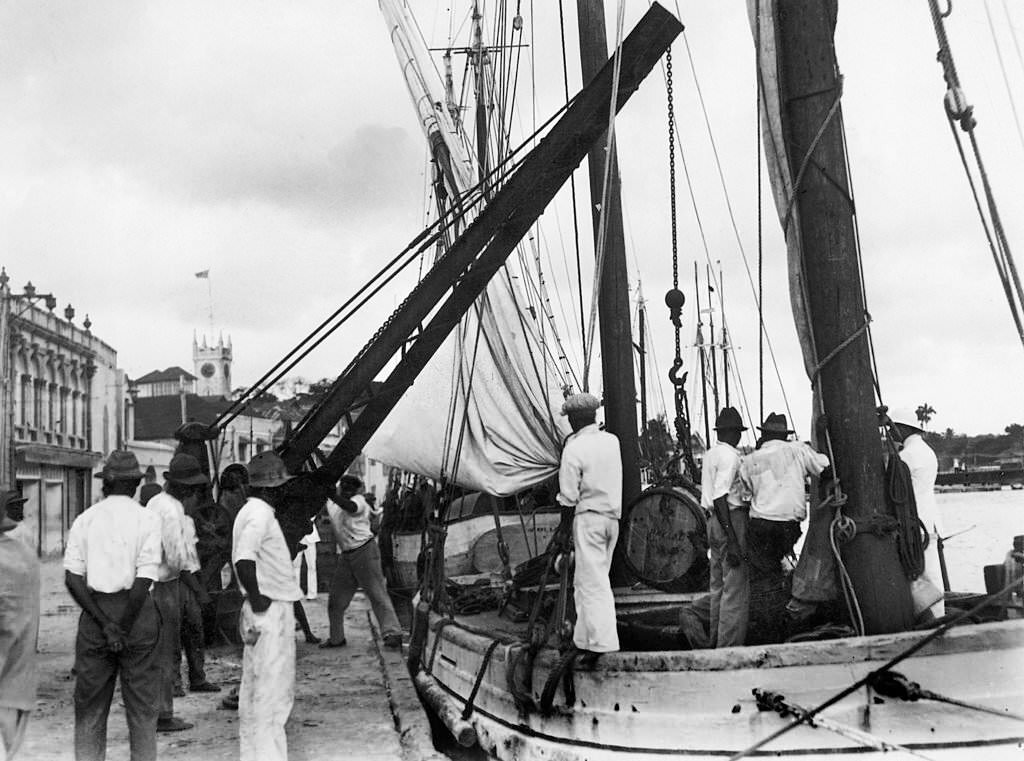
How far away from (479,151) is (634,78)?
1261 centimetres

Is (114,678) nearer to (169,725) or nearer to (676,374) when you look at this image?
(169,725)

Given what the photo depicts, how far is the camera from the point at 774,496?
5031 millimetres

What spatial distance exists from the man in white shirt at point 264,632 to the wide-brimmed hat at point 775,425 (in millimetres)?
2852

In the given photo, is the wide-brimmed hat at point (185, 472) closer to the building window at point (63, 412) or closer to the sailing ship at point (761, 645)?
the sailing ship at point (761, 645)

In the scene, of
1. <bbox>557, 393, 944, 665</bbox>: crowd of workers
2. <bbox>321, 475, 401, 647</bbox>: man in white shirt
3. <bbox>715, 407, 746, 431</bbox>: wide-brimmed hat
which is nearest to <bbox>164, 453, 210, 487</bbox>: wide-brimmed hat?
<bbox>557, 393, 944, 665</bbox>: crowd of workers

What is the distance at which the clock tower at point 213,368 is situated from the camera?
94.2m

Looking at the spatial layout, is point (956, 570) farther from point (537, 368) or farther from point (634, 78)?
point (634, 78)

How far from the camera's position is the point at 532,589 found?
7.34 meters

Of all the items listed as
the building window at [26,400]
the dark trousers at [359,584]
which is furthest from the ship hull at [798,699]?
the building window at [26,400]

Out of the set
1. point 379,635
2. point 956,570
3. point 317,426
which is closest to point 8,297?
point 379,635

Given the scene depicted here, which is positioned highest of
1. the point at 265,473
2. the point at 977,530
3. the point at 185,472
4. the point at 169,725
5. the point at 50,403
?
the point at 50,403

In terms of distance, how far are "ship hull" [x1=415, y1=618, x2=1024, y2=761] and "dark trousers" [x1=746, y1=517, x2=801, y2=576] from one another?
1010 millimetres

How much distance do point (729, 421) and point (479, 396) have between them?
16.1ft

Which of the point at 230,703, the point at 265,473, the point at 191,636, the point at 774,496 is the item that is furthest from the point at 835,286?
the point at 191,636
